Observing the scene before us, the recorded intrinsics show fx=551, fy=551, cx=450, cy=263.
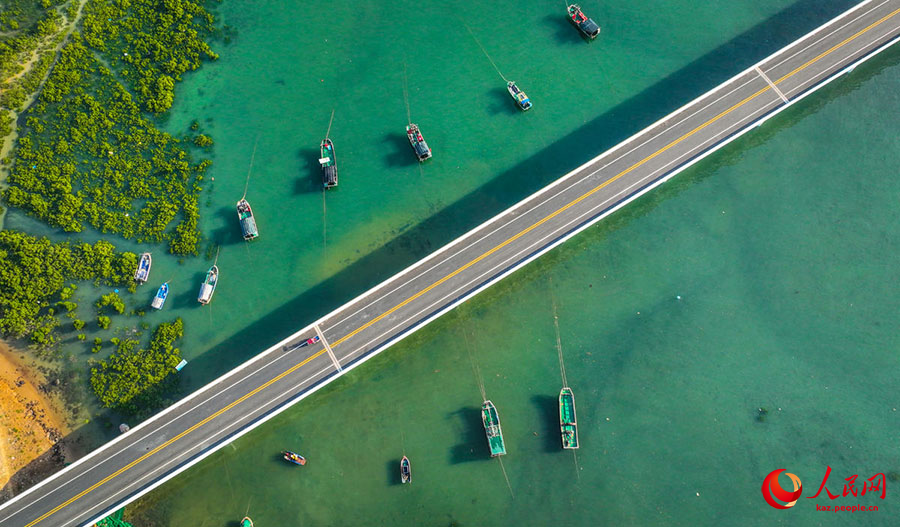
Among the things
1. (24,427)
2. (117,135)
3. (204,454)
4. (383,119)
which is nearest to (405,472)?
(204,454)

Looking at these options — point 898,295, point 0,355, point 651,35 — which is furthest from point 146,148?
point 898,295

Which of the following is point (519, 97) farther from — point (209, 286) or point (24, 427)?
point (24, 427)

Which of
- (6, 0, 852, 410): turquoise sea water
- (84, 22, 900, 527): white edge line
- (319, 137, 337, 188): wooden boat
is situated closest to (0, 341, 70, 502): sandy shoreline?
(6, 0, 852, 410): turquoise sea water

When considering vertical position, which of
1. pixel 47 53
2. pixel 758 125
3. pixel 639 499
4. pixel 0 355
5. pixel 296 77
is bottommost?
pixel 639 499

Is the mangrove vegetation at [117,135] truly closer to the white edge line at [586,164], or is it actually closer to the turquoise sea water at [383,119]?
the turquoise sea water at [383,119]

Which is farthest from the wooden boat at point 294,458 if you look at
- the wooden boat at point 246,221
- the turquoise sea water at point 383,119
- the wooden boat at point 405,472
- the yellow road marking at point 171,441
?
the wooden boat at point 246,221

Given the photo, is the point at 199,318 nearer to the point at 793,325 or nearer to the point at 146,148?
the point at 146,148
